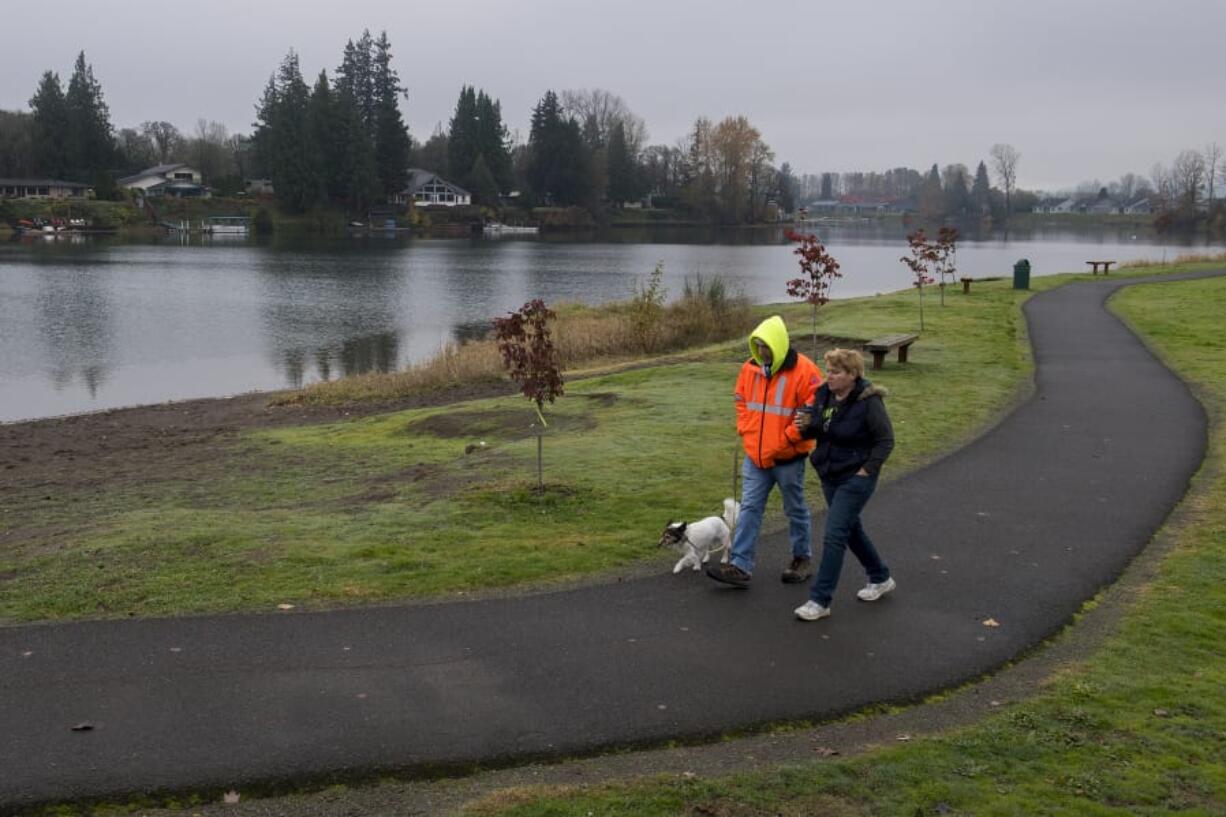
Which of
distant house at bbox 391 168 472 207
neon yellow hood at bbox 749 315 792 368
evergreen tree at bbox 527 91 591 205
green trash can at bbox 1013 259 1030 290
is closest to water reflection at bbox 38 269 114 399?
neon yellow hood at bbox 749 315 792 368

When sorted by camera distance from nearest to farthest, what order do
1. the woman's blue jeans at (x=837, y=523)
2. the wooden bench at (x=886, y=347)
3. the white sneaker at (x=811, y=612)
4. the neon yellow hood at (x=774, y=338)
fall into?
the woman's blue jeans at (x=837, y=523), the white sneaker at (x=811, y=612), the neon yellow hood at (x=774, y=338), the wooden bench at (x=886, y=347)

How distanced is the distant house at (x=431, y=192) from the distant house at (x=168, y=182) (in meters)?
25.0

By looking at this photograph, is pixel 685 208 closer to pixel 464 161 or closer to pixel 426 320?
pixel 464 161

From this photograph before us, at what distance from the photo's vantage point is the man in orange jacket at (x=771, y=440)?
777cm

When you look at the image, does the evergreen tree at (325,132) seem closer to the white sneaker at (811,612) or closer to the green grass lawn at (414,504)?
the green grass lawn at (414,504)

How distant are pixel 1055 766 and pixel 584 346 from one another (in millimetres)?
22636

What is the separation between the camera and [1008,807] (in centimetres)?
500

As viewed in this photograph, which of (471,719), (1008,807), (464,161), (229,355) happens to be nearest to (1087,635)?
(1008,807)

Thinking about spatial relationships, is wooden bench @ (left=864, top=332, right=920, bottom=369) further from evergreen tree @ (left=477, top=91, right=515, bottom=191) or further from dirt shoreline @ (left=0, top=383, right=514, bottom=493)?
evergreen tree @ (left=477, top=91, right=515, bottom=191)

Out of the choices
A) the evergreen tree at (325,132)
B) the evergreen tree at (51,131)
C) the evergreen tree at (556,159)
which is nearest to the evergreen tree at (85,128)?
the evergreen tree at (51,131)

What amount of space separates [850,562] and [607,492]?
2.89 metres

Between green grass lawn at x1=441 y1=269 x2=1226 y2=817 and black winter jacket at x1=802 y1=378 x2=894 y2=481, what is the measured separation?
181 cm

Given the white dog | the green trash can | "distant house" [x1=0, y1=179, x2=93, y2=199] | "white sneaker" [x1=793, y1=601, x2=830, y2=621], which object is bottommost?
"white sneaker" [x1=793, y1=601, x2=830, y2=621]

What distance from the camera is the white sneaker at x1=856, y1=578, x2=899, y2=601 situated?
25.9 ft
